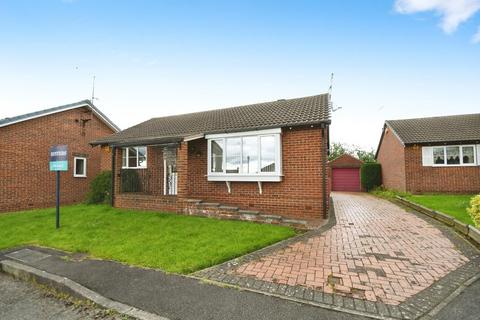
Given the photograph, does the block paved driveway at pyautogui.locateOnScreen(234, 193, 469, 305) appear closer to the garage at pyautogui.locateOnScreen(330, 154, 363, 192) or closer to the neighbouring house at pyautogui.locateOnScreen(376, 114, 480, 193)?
the neighbouring house at pyautogui.locateOnScreen(376, 114, 480, 193)

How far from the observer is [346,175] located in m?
27.3

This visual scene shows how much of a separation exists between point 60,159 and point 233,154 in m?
5.91

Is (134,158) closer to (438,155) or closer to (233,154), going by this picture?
(233,154)

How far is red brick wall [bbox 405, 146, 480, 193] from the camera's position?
15141 millimetres

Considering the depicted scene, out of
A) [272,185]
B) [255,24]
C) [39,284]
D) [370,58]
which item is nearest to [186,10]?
[255,24]

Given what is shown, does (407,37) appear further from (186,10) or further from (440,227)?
(186,10)

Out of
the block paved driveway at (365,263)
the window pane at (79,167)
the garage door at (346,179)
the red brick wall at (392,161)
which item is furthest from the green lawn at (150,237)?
the garage door at (346,179)

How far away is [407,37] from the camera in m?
11.4

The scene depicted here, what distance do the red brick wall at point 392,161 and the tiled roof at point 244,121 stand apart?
930 centimetres

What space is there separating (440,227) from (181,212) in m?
8.59

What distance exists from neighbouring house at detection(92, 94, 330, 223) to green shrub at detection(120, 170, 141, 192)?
0.27ft

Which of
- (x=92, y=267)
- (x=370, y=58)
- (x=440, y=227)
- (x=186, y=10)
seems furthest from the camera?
(x=370, y=58)

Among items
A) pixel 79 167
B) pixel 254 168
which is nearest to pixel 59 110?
pixel 79 167

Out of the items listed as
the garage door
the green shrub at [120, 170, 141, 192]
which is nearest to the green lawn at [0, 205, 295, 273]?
the green shrub at [120, 170, 141, 192]
